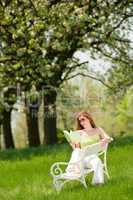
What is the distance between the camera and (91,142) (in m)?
13.8

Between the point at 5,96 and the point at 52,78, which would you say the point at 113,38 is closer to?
the point at 52,78

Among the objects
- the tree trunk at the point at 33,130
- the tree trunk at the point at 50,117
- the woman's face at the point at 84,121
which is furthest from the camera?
the tree trunk at the point at 33,130

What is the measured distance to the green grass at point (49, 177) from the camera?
1257 cm

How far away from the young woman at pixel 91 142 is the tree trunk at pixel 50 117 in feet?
57.7

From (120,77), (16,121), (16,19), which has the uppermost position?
(16,19)

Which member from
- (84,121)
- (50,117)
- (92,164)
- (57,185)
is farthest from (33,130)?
(57,185)

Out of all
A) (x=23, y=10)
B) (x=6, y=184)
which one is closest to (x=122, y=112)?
(x=23, y=10)

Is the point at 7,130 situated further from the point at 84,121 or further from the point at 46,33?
the point at 84,121

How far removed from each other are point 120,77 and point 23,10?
989 centimetres

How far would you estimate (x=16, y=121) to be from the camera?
78.9 metres

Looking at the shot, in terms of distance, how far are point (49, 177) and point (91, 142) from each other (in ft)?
9.96

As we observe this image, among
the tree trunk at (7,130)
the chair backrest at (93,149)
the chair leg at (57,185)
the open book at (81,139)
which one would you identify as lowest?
the tree trunk at (7,130)

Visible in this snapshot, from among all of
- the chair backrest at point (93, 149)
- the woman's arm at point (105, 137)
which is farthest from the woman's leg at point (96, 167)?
the woman's arm at point (105, 137)

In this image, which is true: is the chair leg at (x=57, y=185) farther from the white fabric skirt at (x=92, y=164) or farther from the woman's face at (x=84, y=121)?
the woman's face at (x=84, y=121)
